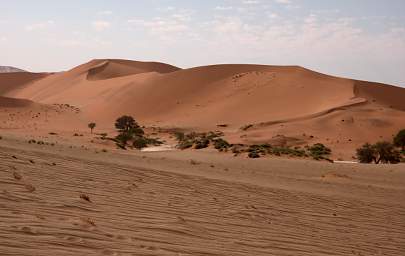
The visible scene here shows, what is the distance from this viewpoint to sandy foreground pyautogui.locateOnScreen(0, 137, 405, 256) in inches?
187

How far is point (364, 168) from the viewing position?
817 inches

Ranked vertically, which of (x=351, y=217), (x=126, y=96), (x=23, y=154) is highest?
(x=126, y=96)

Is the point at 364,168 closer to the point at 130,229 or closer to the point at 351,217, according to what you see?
the point at 351,217

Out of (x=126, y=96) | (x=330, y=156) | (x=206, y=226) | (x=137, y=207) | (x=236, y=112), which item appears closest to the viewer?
(x=206, y=226)

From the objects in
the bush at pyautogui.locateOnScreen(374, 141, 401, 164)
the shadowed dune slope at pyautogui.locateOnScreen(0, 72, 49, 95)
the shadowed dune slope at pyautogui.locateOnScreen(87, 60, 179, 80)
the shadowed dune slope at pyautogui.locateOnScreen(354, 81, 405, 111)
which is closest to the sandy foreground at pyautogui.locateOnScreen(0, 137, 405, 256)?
the bush at pyautogui.locateOnScreen(374, 141, 401, 164)

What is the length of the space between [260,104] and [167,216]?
53.6 m

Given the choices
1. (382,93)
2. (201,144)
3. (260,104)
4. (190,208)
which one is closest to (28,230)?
(190,208)

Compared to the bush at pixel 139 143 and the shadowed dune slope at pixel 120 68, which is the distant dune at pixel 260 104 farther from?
the shadowed dune slope at pixel 120 68

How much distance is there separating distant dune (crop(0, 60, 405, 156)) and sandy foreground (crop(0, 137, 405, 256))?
78.4 feet

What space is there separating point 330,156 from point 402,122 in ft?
54.0

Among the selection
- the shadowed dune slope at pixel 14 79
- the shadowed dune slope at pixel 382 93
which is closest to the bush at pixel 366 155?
the shadowed dune slope at pixel 382 93

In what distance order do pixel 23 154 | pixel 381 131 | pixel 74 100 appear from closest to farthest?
pixel 23 154 → pixel 381 131 → pixel 74 100

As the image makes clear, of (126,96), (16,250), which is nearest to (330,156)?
(16,250)

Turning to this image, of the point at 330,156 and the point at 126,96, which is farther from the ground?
the point at 126,96
